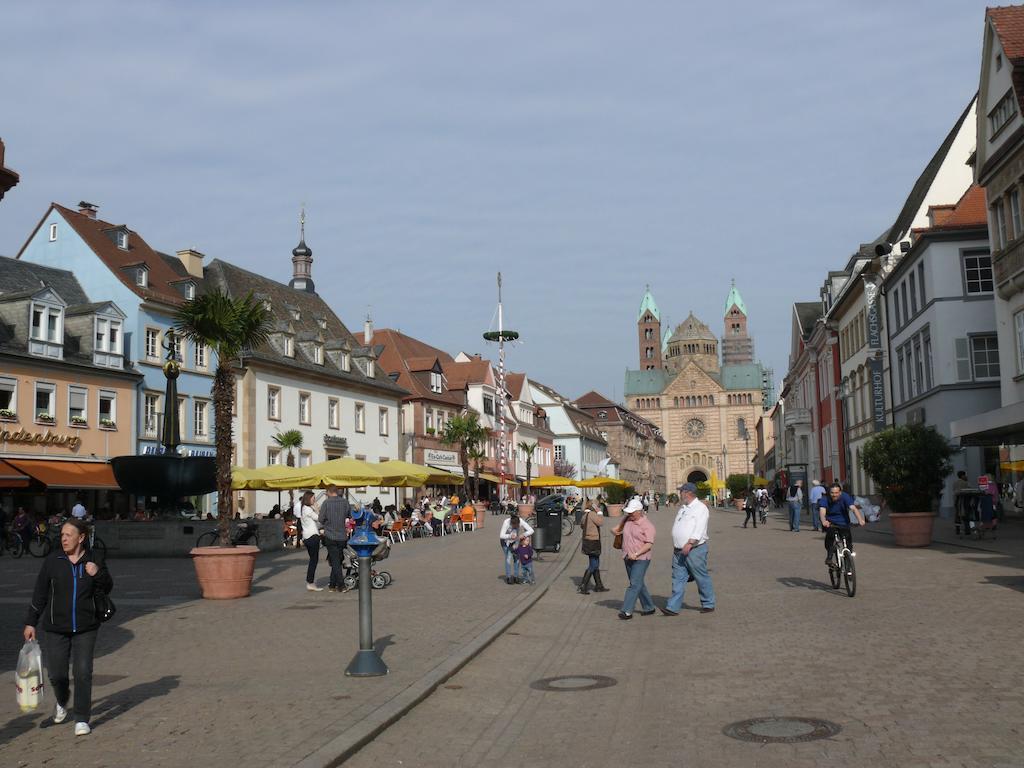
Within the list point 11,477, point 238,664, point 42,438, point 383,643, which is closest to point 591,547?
point 383,643

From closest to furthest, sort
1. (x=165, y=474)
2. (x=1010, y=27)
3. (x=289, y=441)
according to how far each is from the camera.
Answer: (x=165, y=474)
(x=1010, y=27)
(x=289, y=441)

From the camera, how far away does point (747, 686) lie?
354 inches

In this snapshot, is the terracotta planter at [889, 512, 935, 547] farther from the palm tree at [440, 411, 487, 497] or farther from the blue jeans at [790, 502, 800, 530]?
the palm tree at [440, 411, 487, 497]

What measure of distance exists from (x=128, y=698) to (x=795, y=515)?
1305 inches

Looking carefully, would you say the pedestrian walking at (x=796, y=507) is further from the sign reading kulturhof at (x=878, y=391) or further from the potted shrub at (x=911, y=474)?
the potted shrub at (x=911, y=474)

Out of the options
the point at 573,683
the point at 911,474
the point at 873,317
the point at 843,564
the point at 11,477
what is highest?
the point at 873,317

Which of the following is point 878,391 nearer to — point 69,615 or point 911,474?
point 911,474

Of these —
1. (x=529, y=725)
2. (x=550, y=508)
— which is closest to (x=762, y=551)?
(x=550, y=508)

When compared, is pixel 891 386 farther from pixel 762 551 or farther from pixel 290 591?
pixel 290 591

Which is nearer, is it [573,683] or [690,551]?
[573,683]

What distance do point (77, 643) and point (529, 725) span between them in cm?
325

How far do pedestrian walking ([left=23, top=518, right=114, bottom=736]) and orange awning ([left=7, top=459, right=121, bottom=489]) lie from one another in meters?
31.6

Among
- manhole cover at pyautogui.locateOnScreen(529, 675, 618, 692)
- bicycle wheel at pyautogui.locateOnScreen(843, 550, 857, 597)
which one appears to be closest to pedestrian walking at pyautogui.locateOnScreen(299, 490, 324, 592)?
bicycle wheel at pyautogui.locateOnScreen(843, 550, 857, 597)

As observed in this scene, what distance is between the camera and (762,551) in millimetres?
27688
